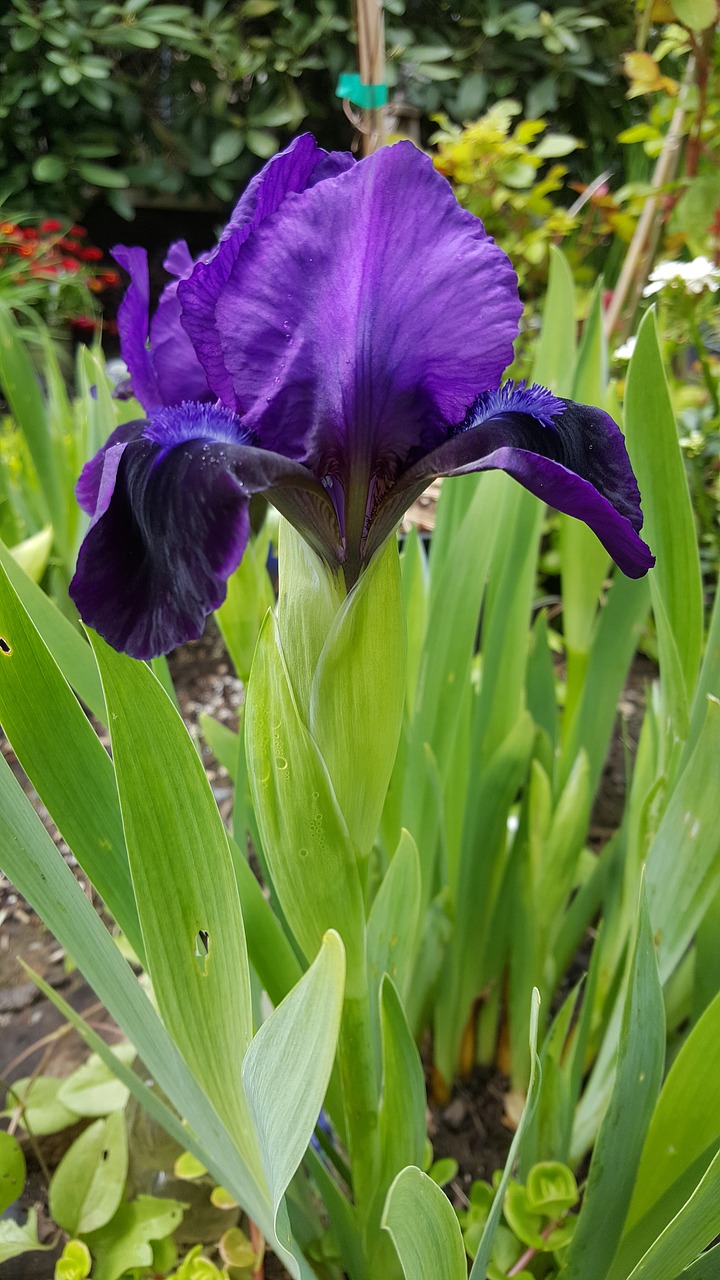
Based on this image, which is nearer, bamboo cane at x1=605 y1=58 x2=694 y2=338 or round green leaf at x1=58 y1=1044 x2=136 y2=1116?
round green leaf at x1=58 y1=1044 x2=136 y2=1116

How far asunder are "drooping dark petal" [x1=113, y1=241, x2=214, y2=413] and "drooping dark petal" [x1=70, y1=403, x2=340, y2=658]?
204 millimetres

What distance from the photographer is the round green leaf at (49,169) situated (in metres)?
3.09

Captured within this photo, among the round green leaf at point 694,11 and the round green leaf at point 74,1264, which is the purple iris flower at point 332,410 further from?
the round green leaf at point 694,11

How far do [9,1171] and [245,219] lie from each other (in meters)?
0.65

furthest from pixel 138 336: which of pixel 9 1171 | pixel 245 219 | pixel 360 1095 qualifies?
pixel 9 1171

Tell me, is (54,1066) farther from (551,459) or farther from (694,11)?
(694,11)

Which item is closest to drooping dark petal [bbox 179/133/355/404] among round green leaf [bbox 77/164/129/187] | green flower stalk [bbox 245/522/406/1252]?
green flower stalk [bbox 245/522/406/1252]

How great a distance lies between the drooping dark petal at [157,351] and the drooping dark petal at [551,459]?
207mm

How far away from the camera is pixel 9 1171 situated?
0.60 meters

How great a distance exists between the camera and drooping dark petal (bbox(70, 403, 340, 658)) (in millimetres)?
323

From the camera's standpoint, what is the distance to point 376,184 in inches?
13.5

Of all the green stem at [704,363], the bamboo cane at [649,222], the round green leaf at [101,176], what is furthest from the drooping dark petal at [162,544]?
the round green leaf at [101,176]

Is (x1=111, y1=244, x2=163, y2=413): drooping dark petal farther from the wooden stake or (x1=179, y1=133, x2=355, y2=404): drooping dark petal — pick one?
the wooden stake

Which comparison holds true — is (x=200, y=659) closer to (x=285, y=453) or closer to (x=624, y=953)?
(x=624, y=953)
